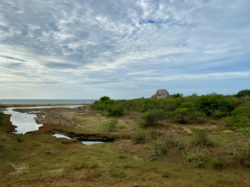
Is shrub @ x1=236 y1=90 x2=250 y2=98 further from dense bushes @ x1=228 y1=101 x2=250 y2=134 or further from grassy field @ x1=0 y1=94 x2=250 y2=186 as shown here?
grassy field @ x1=0 y1=94 x2=250 y2=186

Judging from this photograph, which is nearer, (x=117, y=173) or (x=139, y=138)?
(x=117, y=173)

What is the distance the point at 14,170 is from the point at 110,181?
5048mm

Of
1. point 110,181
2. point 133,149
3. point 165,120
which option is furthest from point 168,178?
point 165,120

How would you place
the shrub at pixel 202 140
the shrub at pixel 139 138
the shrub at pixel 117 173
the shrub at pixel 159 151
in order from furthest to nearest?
the shrub at pixel 139 138, the shrub at pixel 202 140, the shrub at pixel 159 151, the shrub at pixel 117 173

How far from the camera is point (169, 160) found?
9656mm

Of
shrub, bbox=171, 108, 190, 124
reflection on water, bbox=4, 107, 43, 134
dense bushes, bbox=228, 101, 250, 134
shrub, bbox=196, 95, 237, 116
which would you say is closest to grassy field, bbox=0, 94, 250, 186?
dense bushes, bbox=228, 101, 250, 134

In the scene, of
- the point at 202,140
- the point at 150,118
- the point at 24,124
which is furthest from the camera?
the point at 24,124

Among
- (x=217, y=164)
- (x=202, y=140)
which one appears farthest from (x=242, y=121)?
(x=217, y=164)

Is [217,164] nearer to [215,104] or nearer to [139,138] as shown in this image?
[139,138]

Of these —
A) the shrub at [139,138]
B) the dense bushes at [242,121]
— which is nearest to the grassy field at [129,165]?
the shrub at [139,138]

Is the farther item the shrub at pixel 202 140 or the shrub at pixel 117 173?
the shrub at pixel 202 140

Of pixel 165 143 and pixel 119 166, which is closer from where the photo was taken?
pixel 119 166

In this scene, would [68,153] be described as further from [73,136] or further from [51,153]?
[73,136]

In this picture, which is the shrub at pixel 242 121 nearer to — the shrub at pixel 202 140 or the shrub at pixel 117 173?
the shrub at pixel 202 140
